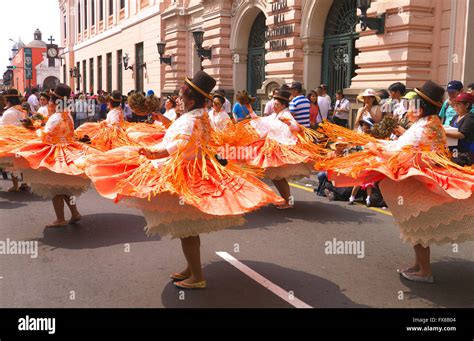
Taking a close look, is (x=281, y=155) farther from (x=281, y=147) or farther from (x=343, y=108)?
(x=343, y=108)

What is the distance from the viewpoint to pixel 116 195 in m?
4.17

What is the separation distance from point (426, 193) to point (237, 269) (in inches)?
80.3

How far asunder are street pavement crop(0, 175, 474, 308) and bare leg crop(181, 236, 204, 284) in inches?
5.5

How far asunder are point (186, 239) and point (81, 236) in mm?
2512

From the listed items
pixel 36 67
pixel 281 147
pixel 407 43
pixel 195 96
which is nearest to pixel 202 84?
pixel 195 96

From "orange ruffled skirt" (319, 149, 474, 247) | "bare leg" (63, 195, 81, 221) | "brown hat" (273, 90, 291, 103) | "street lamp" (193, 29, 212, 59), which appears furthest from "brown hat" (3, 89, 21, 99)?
"street lamp" (193, 29, 212, 59)

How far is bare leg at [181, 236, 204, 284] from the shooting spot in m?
4.54

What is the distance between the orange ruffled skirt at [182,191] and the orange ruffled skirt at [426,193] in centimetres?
113

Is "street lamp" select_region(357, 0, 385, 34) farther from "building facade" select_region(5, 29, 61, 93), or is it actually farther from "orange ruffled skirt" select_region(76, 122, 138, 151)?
"building facade" select_region(5, 29, 61, 93)

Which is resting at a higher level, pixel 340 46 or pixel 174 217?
pixel 340 46

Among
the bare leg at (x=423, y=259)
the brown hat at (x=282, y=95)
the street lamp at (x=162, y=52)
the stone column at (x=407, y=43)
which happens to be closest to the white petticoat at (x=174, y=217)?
the bare leg at (x=423, y=259)

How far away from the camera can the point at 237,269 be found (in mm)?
5266
